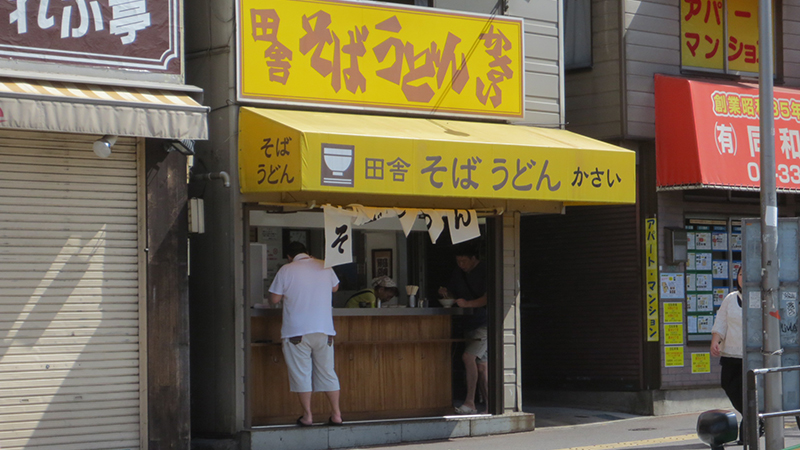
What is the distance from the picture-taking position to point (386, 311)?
38.7 ft

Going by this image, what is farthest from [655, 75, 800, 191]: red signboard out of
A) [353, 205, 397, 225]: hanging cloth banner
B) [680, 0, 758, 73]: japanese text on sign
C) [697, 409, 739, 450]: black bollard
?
[697, 409, 739, 450]: black bollard

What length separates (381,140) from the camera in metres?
10.1

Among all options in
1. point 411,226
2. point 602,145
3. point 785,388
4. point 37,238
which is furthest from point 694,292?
point 37,238

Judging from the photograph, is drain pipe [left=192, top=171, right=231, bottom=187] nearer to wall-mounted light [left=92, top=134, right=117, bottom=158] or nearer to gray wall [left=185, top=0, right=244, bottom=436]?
gray wall [left=185, top=0, right=244, bottom=436]

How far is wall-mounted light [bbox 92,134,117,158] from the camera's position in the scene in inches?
371

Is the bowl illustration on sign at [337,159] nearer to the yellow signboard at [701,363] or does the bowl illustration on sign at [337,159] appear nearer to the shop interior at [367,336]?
the shop interior at [367,336]

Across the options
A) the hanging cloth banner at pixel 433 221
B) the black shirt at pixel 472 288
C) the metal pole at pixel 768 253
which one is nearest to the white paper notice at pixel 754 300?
the metal pole at pixel 768 253

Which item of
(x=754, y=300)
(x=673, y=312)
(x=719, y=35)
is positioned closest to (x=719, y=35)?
(x=719, y=35)

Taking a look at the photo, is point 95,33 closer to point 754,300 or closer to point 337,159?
point 337,159

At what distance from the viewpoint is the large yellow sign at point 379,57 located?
1080 cm

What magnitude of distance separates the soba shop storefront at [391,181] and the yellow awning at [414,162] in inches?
0.7

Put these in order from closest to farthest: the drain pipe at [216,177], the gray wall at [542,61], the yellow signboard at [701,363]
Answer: the drain pipe at [216,177] → the gray wall at [542,61] → the yellow signboard at [701,363]

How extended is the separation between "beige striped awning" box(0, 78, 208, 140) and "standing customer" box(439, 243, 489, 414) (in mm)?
4026

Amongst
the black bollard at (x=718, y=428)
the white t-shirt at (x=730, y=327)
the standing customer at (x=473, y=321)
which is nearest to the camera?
the black bollard at (x=718, y=428)
